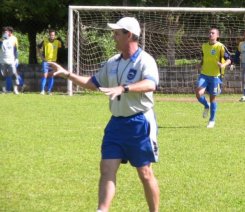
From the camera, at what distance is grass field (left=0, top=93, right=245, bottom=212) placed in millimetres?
7762

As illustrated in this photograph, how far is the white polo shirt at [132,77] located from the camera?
21.3ft

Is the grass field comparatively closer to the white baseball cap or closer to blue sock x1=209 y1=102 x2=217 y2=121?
blue sock x1=209 y1=102 x2=217 y2=121

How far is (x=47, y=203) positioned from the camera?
7641mm

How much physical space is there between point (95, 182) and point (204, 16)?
17167mm

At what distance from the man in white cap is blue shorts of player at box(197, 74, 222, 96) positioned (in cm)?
810

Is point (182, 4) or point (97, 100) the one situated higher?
point (182, 4)

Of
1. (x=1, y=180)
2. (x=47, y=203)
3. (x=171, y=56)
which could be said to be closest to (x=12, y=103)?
(x=171, y=56)

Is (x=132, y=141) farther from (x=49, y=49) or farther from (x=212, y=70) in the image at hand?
(x=49, y=49)

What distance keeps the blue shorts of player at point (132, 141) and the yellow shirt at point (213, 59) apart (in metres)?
8.34

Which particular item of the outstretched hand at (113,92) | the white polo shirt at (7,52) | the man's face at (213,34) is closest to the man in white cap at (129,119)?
the outstretched hand at (113,92)

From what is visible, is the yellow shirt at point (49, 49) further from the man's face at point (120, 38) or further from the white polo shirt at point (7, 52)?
the man's face at point (120, 38)

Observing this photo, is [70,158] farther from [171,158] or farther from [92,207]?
[92,207]

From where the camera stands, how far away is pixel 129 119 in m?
6.57

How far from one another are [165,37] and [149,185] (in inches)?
714
